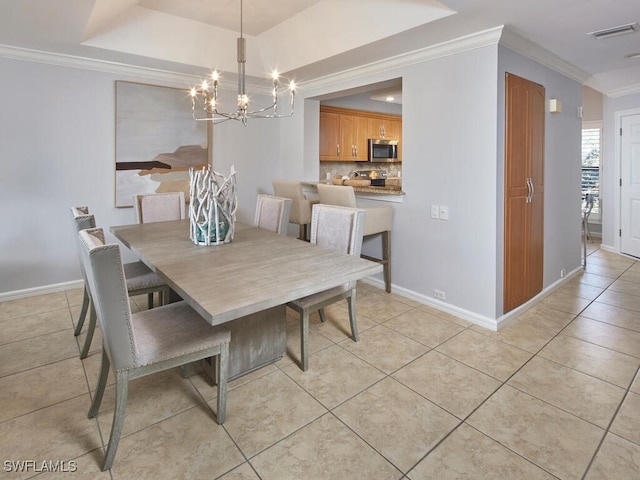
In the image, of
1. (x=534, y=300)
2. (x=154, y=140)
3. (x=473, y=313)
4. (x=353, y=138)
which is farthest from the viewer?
(x=353, y=138)

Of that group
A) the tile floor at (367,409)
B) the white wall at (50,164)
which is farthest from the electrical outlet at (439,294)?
the white wall at (50,164)

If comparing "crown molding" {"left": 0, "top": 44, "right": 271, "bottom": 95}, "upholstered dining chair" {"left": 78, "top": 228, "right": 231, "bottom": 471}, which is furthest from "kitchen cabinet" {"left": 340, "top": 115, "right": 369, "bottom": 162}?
"upholstered dining chair" {"left": 78, "top": 228, "right": 231, "bottom": 471}

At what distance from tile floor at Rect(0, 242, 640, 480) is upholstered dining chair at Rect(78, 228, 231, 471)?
0.64ft

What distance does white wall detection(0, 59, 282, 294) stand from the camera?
3436mm

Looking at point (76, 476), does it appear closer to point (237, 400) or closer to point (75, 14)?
point (237, 400)

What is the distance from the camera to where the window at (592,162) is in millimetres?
6723

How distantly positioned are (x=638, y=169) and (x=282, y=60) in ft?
16.3

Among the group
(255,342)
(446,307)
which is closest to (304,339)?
(255,342)

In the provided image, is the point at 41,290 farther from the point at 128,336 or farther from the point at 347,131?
the point at 347,131

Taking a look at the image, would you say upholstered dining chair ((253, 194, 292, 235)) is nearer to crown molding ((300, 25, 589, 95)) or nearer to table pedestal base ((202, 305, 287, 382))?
table pedestal base ((202, 305, 287, 382))

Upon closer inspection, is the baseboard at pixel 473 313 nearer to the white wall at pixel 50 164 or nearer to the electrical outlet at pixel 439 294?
the electrical outlet at pixel 439 294

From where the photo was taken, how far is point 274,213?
3.35 metres

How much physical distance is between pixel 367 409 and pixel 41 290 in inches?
136

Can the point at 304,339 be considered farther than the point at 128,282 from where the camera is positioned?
No
